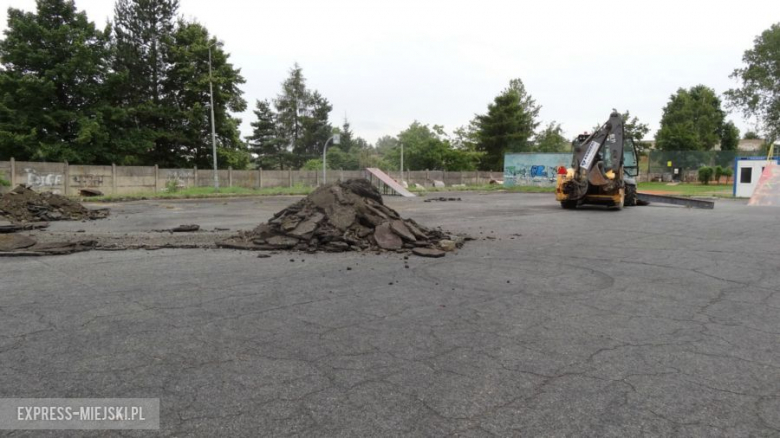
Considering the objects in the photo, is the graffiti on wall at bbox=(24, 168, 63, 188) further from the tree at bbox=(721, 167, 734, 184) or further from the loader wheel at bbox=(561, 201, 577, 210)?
the tree at bbox=(721, 167, 734, 184)

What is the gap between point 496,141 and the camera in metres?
65.2

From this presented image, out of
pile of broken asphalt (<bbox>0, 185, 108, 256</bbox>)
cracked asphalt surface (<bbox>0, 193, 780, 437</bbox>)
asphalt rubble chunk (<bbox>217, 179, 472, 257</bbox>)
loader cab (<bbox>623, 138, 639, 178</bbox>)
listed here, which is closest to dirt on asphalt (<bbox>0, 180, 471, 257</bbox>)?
asphalt rubble chunk (<bbox>217, 179, 472, 257</bbox>)

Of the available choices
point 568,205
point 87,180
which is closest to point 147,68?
point 87,180

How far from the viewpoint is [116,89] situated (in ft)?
138

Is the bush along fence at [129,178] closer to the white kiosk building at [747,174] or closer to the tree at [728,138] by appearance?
→ the white kiosk building at [747,174]

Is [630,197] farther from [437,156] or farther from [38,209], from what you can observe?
[437,156]

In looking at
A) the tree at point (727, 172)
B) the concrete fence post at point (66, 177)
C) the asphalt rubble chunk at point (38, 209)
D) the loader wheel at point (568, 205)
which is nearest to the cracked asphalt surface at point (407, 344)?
the asphalt rubble chunk at point (38, 209)

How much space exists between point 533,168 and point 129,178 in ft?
118

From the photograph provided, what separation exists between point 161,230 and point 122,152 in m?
35.4

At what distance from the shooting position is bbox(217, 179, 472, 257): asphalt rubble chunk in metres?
9.05

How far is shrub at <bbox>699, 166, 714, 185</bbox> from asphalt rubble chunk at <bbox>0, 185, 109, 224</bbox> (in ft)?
159

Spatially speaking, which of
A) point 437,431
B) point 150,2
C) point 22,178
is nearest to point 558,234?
point 437,431

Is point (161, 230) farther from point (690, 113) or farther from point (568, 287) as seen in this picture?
Result: point (690, 113)

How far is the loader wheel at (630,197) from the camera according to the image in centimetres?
2084
